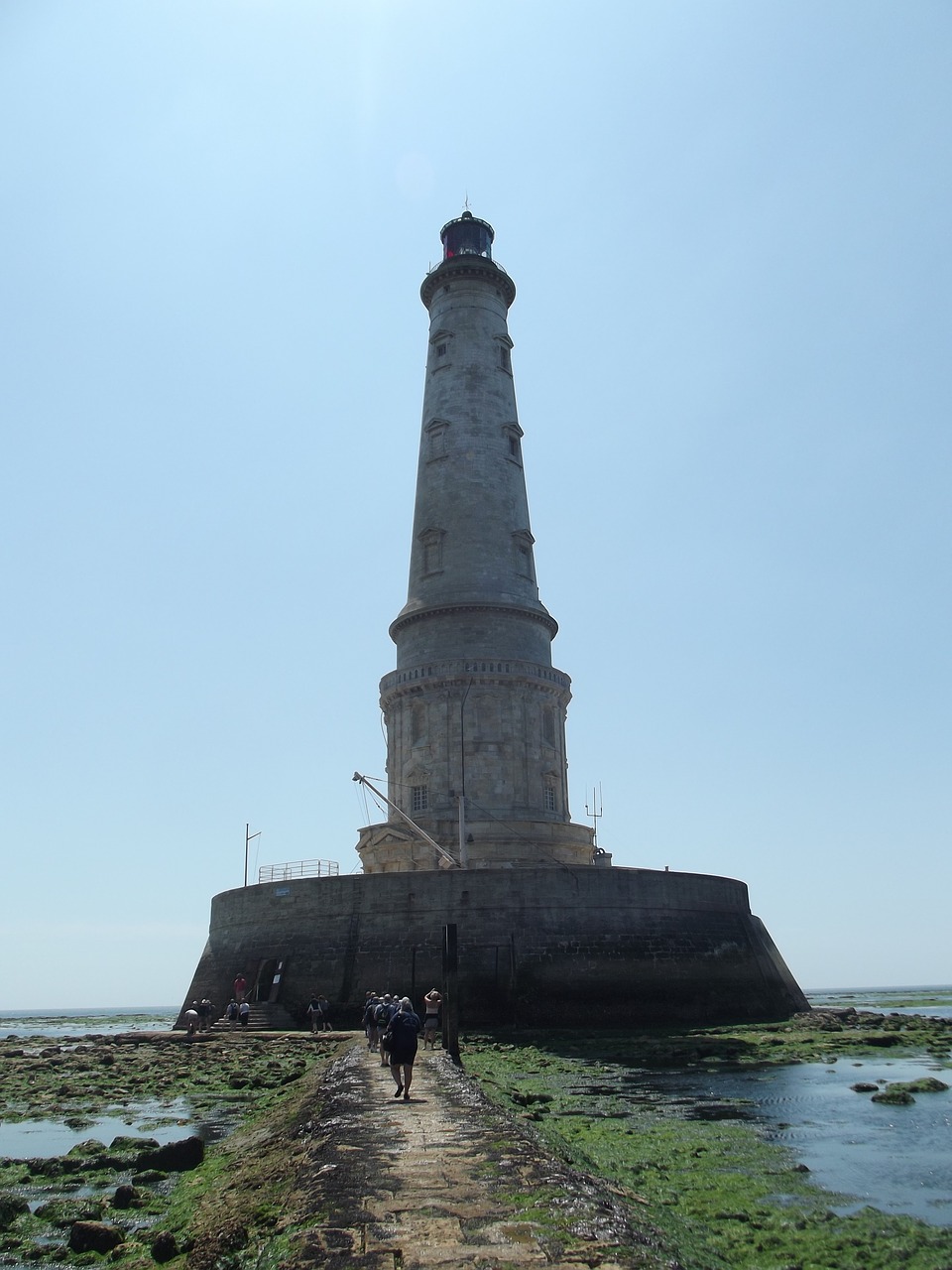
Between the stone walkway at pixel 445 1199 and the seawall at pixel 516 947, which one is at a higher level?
the seawall at pixel 516 947

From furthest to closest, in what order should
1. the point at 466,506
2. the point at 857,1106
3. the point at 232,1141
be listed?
the point at 466,506
the point at 857,1106
the point at 232,1141

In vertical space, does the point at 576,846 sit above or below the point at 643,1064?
above

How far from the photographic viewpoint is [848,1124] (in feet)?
48.0

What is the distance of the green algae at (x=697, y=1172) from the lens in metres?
8.44

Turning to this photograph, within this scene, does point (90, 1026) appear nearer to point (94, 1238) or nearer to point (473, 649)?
point (473, 649)

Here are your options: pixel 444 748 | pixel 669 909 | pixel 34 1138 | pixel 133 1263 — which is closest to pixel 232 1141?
pixel 34 1138

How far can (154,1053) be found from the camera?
25625mm

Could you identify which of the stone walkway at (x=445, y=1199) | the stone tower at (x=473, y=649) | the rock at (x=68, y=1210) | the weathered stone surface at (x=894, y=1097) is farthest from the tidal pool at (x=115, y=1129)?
the stone tower at (x=473, y=649)

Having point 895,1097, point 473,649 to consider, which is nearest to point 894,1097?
point 895,1097

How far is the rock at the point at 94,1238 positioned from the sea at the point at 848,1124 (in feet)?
18.8

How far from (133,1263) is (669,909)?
22.5m

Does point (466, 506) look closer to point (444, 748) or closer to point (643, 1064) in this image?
point (444, 748)

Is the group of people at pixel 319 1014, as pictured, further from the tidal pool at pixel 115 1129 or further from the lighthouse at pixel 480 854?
the tidal pool at pixel 115 1129

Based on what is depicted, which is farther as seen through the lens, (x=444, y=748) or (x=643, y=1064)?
(x=444, y=748)
